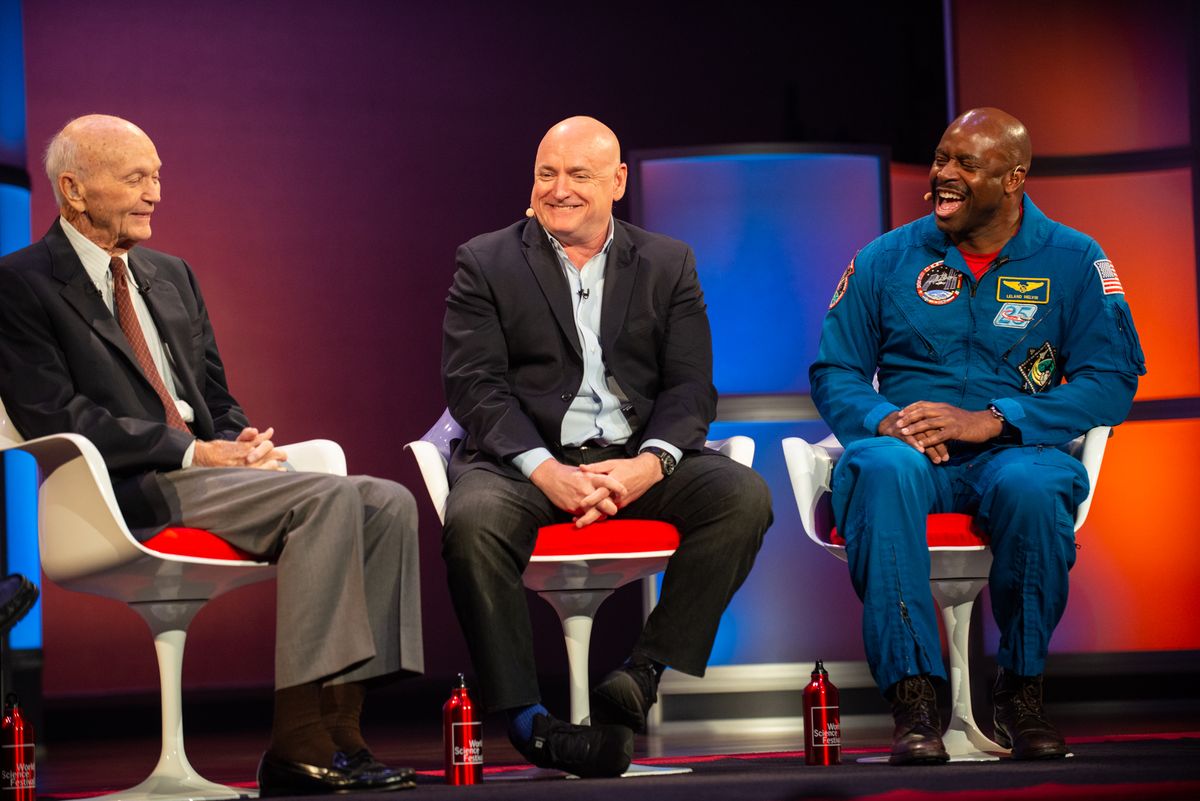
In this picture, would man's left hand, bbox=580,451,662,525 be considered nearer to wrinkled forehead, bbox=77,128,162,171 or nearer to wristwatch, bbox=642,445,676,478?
wristwatch, bbox=642,445,676,478

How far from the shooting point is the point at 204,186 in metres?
6.41

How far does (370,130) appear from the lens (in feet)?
21.5

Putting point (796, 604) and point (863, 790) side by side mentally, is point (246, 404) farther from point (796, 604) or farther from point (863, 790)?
point (863, 790)

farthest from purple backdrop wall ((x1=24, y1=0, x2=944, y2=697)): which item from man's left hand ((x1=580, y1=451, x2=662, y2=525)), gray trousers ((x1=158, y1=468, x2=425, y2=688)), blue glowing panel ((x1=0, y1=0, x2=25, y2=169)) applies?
gray trousers ((x1=158, y1=468, x2=425, y2=688))

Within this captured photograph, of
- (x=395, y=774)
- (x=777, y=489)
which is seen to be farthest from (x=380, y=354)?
(x=395, y=774)

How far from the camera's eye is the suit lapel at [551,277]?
3.69 meters

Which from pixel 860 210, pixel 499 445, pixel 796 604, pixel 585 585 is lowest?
pixel 796 604

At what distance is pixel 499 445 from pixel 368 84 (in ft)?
11.3

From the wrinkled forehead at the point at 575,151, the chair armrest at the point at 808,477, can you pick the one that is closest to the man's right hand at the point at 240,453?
the wrinkled forehead at the point at 575,151

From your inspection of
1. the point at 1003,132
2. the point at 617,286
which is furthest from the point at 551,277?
the point at 1003,132

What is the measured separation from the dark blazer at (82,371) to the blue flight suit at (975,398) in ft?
5.01

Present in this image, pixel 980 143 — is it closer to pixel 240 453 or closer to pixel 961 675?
pixel 961 675

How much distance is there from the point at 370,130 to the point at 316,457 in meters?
3.18

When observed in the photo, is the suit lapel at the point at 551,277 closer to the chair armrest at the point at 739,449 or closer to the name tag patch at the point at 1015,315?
the chair armrest at the point at 739,449
